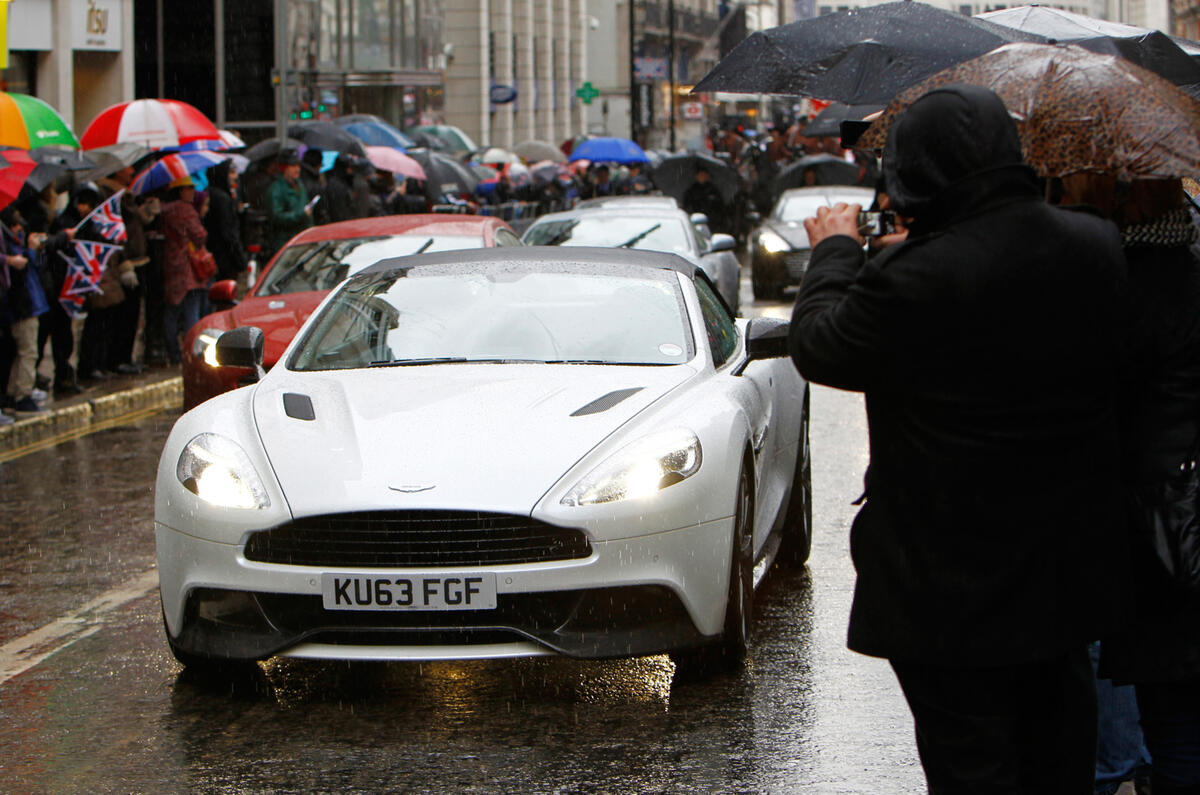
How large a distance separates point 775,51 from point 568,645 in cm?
241

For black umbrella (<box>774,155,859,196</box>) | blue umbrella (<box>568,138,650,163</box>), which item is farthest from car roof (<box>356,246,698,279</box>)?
blue umbrella (<box>568,138,650,163</box>)

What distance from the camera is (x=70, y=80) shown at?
84.1ft

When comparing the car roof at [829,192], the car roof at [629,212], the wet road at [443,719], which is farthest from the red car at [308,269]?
the car roof at [829,192]

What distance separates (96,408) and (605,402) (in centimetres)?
808

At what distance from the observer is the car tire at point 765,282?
21.7 meters

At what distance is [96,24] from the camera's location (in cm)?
2680

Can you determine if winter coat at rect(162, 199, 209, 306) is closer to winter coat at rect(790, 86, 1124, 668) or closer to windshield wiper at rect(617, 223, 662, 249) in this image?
windshield wiper at rect(617, 223, 662, 249)

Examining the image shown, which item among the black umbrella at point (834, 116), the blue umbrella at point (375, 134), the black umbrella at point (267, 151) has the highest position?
the blue umbrella at point (375, 134)

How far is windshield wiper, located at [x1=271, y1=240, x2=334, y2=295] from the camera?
1088 centimetres

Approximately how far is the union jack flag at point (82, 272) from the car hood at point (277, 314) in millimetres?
2638

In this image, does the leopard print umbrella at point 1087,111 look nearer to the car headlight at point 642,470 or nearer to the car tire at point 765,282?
the car headlight at point 642,470

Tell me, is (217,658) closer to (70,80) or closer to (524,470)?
(524,470)

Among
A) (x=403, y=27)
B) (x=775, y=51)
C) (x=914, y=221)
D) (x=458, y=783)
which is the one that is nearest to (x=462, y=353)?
(x=775, y=51)

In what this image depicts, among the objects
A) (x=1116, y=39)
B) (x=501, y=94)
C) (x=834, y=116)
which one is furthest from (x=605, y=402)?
(x=501, y=94)
